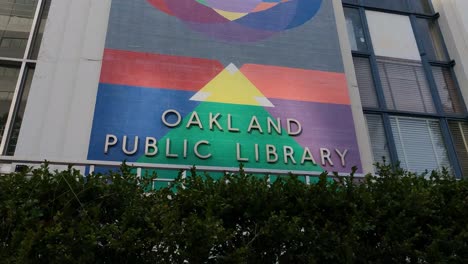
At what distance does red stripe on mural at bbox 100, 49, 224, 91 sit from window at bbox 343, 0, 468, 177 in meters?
4.90

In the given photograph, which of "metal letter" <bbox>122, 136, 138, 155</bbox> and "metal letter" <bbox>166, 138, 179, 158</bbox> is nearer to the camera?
"metal letter" <bbox>122, 136, 138, 155</bbox>

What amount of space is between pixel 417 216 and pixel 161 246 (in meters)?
3.27

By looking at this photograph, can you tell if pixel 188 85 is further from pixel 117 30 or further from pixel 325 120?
pixel 325 120

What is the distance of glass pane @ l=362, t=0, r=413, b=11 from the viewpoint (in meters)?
14.1

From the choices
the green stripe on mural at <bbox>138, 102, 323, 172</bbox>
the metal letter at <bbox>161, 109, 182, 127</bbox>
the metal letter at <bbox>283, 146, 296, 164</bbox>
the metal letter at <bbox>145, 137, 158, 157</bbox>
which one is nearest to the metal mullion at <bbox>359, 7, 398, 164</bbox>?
the green stripe on mural at <bbox>138, 102, 323, 172</bbox>

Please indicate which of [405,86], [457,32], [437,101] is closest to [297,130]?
[405,86]

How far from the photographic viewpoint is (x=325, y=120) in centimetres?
1091

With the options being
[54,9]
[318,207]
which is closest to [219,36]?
[54,9]

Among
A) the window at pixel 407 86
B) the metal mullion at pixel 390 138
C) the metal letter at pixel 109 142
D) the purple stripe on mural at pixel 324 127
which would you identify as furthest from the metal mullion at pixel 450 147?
the metal letter at pixel 109 142

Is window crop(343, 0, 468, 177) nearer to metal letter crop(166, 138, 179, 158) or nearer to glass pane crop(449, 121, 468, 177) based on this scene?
glass pane crop(449, 121, 468, 177)

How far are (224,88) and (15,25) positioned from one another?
571 centimetres

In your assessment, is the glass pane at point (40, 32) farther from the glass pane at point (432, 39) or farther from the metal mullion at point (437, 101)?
the glass pane at point (432, 39)

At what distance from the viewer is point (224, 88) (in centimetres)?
1070

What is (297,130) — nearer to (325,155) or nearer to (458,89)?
(325,155)
